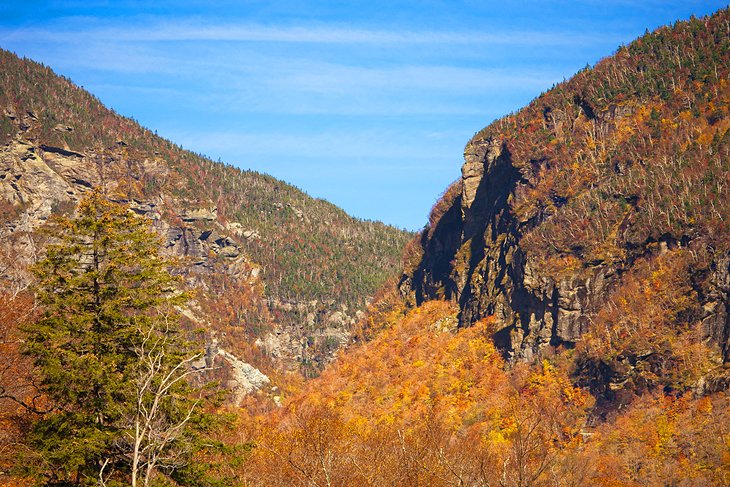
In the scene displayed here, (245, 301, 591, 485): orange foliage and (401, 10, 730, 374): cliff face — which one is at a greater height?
(401, 10, 730, 374): cliff face

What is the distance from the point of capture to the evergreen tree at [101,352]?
2483 cm

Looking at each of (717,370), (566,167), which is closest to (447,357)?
(566,167)

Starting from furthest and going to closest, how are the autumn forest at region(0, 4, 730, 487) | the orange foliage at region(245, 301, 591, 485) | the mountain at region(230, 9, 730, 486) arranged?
the mountain at region(230, 9, 730, 486) < the orange foliage at region(245, 301, 591, 485) < the autumn forest at region(0, 4, 730, 487)

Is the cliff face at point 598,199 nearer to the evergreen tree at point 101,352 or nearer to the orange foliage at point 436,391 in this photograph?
the orange foliage at point 436,391

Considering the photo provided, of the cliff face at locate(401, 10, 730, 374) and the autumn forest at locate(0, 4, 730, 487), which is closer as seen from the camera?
the autumn forest at locate(0, 4, 730, 487)

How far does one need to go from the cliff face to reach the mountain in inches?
11.9

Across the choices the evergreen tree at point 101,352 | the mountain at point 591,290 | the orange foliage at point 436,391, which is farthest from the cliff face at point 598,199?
the evergreen tree at point 101,352

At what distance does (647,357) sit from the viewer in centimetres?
10275

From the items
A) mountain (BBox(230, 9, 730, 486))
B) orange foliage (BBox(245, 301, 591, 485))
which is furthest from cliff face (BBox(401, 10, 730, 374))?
orange foliage (BBox(245, 301, 591, 485))

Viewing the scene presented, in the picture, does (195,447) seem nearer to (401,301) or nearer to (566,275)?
(566,275)

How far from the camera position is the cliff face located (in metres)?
113

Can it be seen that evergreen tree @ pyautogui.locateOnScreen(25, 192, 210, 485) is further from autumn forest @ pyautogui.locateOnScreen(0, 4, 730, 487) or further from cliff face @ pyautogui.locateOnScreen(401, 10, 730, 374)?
cliff face @ pyautogui.locateOnScreen(401, 10, 730, 374)

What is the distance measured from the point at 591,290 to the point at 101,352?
102m

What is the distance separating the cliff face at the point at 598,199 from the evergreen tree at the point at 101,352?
85.2 metres
